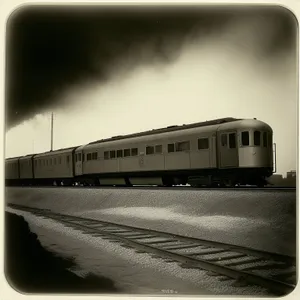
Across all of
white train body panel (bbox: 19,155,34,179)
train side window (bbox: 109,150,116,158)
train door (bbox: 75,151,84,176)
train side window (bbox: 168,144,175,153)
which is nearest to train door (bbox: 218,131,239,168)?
train side window (bbox: 168,144,175,153)

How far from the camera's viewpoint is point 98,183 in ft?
10.3

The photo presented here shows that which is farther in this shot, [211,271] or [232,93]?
[232,93]

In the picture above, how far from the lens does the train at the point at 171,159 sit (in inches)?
101

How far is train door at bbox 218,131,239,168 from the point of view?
2.71m

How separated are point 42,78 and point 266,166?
167cm

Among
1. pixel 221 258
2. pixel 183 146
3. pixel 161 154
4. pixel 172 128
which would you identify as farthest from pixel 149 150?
pixel 221 258

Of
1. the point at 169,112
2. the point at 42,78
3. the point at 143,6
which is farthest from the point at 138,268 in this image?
the point at 143,6

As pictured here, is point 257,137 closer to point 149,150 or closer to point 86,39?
point 149,150

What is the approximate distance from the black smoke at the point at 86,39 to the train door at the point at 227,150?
617 mm

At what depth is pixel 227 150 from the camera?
2.75 metres

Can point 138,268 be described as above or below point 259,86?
below

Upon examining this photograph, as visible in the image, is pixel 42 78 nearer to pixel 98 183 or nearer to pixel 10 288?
pixel 98 183

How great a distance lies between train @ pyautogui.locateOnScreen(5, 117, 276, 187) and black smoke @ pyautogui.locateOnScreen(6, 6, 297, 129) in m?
0.41

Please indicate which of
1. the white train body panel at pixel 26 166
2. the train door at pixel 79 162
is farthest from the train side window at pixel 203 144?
the white train body panel at pixel 26 166
